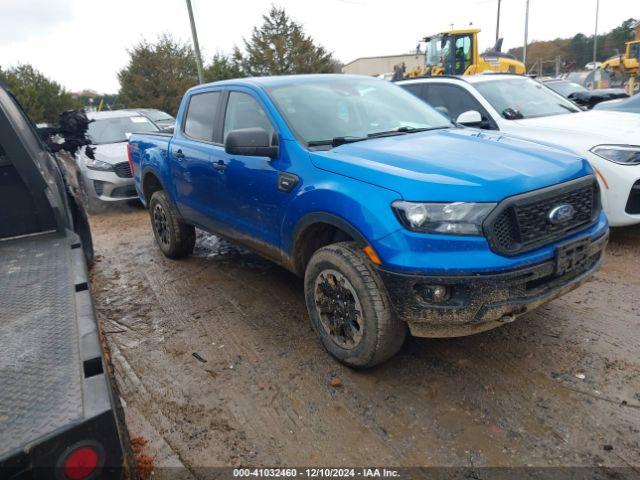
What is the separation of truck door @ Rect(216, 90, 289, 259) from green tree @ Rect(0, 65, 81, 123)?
21.2 metres

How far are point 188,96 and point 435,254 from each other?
3548mm

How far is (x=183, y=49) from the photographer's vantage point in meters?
23.4

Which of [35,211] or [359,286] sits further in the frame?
[35,211]

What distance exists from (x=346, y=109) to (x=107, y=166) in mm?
5787

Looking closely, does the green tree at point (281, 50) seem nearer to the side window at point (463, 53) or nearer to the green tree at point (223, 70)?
the green tree at point (223, 70)

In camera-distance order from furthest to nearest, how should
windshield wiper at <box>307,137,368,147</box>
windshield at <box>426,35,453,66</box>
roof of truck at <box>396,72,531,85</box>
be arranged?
windshield at <box>426,35,453,66</box> → roof of truck at <box>396,72,531,85</box> → windshield wiper at <box>307,137,368,147</box>

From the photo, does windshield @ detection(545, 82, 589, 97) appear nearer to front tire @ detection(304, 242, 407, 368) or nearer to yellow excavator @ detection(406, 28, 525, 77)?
yellow excavator @ detection(406, 28, 525, 77)

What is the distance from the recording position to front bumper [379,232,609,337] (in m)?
2.46

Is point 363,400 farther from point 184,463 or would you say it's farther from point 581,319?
point 581,319

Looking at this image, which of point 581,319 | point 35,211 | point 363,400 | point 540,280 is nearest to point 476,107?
point 581,319

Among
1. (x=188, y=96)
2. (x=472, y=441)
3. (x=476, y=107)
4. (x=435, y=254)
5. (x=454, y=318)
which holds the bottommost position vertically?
(x=472, y=441)

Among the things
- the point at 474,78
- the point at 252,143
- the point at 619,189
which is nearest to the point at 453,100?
the point at 474,78

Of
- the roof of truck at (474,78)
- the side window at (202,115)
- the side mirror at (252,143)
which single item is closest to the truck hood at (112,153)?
the side window at (202,115)

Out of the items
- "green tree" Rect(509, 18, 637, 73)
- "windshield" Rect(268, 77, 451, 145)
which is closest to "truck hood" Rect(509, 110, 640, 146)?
"windshield" Rect(268, 77, 451, 145)
